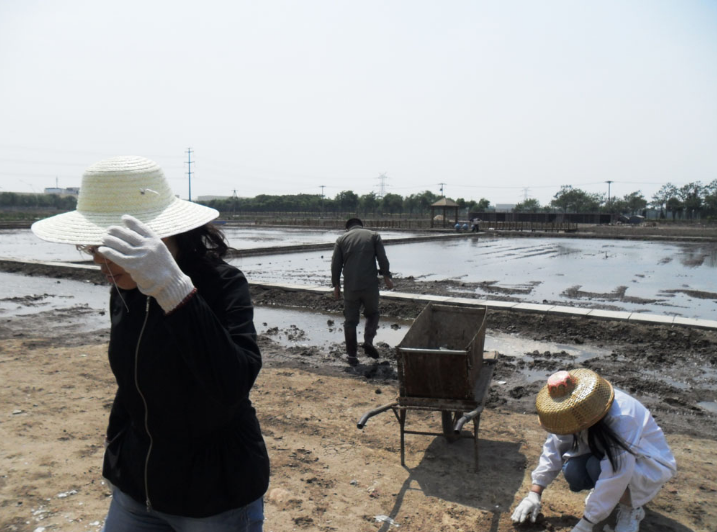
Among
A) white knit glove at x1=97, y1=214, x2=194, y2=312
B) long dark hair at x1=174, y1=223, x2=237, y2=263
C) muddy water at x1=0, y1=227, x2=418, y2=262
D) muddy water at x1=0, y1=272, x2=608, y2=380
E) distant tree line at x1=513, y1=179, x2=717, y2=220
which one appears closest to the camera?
white knit glove at x1=97, y1=214, x2=194, y2=312

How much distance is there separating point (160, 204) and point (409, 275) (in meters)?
15.2

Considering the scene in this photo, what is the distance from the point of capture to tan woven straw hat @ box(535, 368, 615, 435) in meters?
3.05

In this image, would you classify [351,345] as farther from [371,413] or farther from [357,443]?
[371,413]

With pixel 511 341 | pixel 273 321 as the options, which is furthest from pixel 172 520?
pixel 273 321

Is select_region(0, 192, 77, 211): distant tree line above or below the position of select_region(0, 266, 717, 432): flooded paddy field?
above

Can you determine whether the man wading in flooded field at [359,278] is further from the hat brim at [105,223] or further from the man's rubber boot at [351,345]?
the hat brim at [105,223]

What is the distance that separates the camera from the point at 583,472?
3410mm

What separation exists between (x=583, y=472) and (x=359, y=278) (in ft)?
14.3

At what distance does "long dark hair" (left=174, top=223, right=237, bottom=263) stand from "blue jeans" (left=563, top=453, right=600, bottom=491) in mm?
2528

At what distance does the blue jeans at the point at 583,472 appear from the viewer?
Answer: 335 cm

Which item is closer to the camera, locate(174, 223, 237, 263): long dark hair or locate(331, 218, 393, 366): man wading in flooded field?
locate(174, 223, 237, 263): long dark hair

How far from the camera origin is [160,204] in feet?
6.20

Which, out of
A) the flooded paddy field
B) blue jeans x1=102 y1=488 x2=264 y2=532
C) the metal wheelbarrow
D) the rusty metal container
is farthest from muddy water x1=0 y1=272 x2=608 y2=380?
blue jeans x1=102 y1=488 x2=264 y2=532

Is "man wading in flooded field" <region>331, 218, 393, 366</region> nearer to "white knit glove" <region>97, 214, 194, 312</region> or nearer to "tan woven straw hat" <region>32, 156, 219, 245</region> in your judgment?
"tan woven straw hat" <region>32, 156, 219, 245</region>
